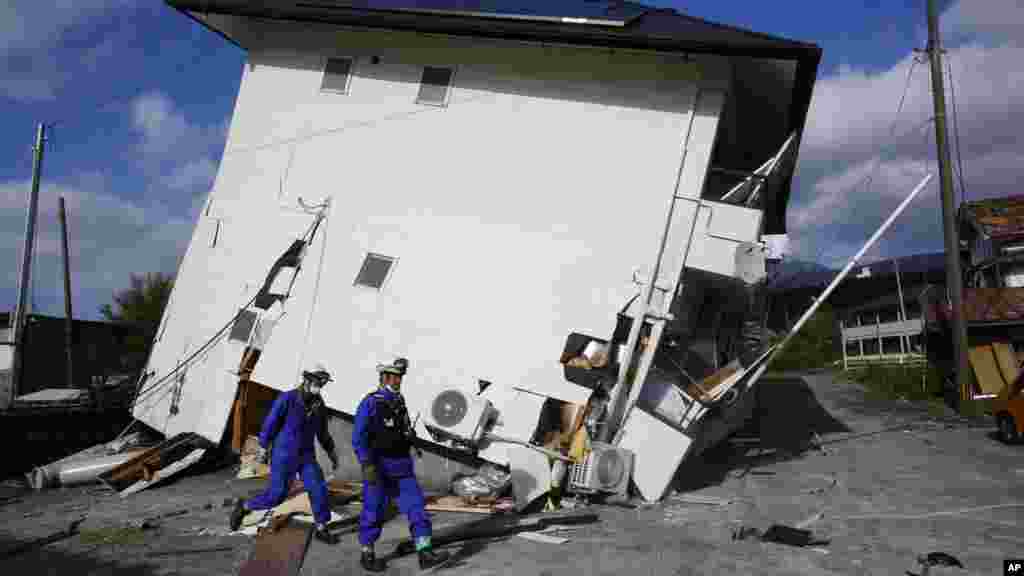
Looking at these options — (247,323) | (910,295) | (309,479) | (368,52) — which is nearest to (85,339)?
(247,323)

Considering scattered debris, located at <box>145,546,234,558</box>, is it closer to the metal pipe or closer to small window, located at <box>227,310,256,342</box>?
the metal pipe

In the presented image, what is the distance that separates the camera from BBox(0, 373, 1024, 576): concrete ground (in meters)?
6.33

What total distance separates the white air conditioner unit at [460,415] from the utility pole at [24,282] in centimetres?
942

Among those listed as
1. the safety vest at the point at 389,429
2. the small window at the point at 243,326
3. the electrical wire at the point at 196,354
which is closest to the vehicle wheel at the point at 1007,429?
the safety vest at the point at 389,429

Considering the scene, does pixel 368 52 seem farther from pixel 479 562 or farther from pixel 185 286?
pixel 479 562

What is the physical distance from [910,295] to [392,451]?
28.9m

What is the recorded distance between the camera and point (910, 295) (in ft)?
96.1

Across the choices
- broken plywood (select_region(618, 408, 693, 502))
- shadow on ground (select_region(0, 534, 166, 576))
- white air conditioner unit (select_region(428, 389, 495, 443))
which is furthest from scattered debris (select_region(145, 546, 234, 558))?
broken plywood (select_region(618, 408, 693, 502))

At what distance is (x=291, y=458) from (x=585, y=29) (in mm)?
6989

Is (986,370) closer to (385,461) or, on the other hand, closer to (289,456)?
(385,461)

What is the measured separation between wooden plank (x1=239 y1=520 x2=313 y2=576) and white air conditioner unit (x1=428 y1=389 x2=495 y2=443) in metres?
2.22

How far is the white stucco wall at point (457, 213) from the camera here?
9.94 m

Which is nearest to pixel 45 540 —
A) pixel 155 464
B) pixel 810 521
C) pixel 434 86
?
pixel 155 464

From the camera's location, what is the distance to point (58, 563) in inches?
263
